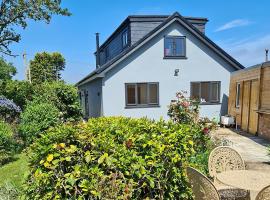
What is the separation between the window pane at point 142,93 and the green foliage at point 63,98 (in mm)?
3974

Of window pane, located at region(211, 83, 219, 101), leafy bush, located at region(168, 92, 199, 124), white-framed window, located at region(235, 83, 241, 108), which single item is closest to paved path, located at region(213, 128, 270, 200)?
leafy bush, located at region(168, 92, 199, 124)

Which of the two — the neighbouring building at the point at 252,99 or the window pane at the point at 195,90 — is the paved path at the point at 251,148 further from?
the window pane at the point at 195,90

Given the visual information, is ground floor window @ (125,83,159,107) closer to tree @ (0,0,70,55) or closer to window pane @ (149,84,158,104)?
window pane @ (149,84,158,104)

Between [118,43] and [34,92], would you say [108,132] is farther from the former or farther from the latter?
[118,43]

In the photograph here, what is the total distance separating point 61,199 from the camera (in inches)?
108

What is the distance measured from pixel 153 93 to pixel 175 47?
10.7ft

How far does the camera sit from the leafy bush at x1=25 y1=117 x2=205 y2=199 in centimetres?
272

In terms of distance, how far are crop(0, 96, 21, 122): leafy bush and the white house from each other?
4.65m

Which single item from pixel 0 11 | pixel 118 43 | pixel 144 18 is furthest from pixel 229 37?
pixel 0 11

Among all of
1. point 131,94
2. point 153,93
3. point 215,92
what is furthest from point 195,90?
point 131,94

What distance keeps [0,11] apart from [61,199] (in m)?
17.1

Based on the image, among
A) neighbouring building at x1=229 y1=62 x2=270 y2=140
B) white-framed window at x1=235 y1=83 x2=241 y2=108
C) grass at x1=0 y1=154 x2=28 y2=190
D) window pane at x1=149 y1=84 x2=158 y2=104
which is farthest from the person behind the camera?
window pane at x1=149 y1=84 x2=158 y2=104

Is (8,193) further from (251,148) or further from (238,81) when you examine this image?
(238,81)

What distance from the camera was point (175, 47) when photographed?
14711mm
